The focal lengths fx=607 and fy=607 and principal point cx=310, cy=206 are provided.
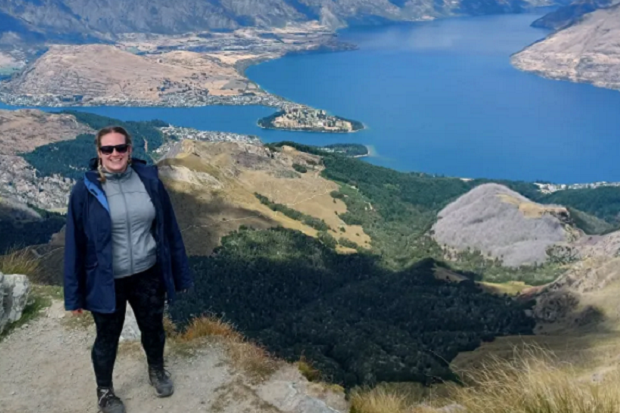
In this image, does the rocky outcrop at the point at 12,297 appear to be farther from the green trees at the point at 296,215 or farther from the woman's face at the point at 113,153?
the green trees at the point at 296,215

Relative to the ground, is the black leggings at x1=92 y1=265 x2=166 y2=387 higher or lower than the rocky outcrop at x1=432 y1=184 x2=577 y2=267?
higher

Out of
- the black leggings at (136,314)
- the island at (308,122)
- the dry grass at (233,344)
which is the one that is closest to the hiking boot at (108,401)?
the black leggings at (136,314)

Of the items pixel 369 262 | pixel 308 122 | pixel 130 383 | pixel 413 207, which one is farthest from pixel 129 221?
pixel 308 122

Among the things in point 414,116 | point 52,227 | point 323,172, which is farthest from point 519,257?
point 414,116

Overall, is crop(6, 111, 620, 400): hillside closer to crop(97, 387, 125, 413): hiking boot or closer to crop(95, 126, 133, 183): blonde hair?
crop(97, 387, 125, 413): hiking boot

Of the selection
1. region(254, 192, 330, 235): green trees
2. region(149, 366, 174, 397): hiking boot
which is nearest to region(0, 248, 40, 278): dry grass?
region(149, 366, 174, 397): hiking boot
